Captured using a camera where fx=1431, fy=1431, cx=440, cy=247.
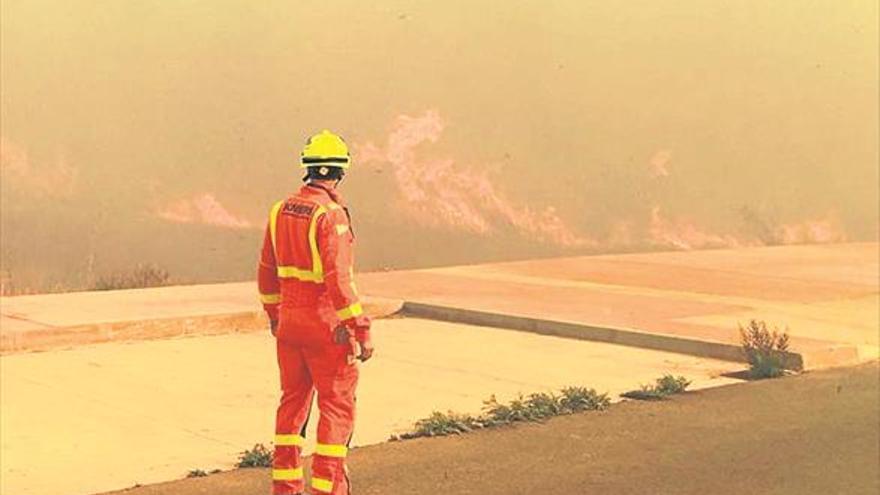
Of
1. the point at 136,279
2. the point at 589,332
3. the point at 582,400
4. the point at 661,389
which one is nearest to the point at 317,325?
the point at 582,400

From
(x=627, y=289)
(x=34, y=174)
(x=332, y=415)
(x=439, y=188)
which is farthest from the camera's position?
(x=439, y=188)

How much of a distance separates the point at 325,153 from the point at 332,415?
1.22 m

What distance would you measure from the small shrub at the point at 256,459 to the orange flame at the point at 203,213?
878 cm

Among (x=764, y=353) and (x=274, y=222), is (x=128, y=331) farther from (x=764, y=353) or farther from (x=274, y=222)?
(x=274, y=222)

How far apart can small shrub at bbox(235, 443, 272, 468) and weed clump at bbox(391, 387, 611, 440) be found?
1037 millimetres

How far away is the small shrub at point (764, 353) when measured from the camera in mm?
11508

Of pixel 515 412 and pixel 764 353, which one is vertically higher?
pixel 764 353

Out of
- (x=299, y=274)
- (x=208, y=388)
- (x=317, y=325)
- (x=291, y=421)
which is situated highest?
(x=299, y=274)

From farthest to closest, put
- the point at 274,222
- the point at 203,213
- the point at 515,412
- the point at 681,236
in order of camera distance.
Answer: the point at 681,236 < the point at 203,213 < the point at 515,412 < the point at 274,222

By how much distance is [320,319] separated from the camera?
6.64m

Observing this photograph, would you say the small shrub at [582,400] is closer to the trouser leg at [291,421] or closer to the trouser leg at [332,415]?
the trouser leg at [291,421]

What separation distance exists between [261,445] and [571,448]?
73.4 inches

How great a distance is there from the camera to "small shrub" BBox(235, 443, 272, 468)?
316 inches

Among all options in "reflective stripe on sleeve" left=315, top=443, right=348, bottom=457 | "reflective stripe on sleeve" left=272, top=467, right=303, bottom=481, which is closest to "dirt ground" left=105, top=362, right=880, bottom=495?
"reflective stripe on sleeve" left=272, top=467, right=303, bottom=481
